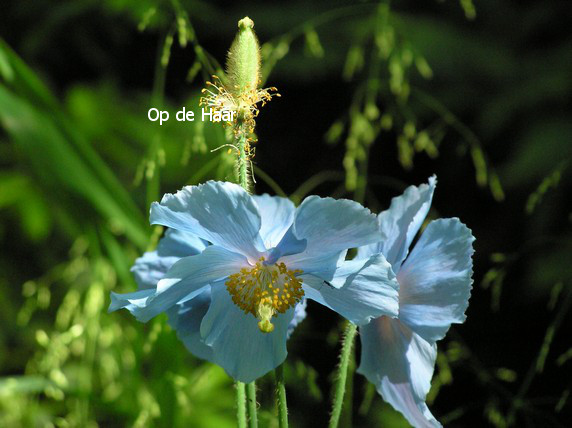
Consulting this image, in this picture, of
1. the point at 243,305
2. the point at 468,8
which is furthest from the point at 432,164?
the point at 243,305

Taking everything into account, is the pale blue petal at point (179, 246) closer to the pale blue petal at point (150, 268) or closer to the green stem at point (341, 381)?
the pale blue petal at point (150, 268)

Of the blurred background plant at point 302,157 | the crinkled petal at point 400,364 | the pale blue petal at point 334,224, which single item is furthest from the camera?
the blurred background plant at point 302,157

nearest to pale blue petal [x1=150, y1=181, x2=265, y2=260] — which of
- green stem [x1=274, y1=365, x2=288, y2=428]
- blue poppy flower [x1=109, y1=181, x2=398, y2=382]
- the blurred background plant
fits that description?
blue poppy flower [x1=109, y1=181, x2=398, y2=382]

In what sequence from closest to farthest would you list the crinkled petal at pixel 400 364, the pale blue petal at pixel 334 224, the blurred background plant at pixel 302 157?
the pale blue petal at pixel 334 224 → the crinkled petal at pixel 400 364 → the blurred background plant at pixel 302 157

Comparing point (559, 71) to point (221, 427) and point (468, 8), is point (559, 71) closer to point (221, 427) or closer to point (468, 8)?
point (468, 8)

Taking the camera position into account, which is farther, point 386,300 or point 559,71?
point 559,71

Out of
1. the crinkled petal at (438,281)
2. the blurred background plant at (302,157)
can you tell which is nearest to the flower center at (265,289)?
the crinkled petal at (438,281)

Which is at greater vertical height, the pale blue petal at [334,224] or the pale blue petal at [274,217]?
the pale blue petal at [274,217]
